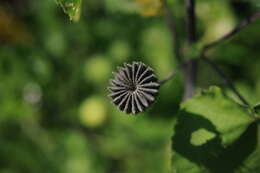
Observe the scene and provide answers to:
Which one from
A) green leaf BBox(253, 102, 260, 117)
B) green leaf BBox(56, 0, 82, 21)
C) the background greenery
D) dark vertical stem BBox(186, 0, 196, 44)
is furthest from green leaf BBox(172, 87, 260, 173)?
the background greenery

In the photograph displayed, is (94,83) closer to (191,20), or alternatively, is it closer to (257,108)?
(191,20)

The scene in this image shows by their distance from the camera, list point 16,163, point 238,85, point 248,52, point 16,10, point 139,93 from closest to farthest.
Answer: point 139,93
point 238,85
point 248,52
point 16,163
point 16,10

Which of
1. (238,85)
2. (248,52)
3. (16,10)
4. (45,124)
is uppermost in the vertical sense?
(16,10)

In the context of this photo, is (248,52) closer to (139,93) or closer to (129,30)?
(129,30)

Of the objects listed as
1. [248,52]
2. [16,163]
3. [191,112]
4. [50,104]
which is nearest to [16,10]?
[50,104]

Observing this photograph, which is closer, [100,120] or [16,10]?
[100,120]

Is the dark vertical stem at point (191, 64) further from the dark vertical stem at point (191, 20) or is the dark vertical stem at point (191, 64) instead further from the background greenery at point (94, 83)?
the background greenery at point (94, 83)
